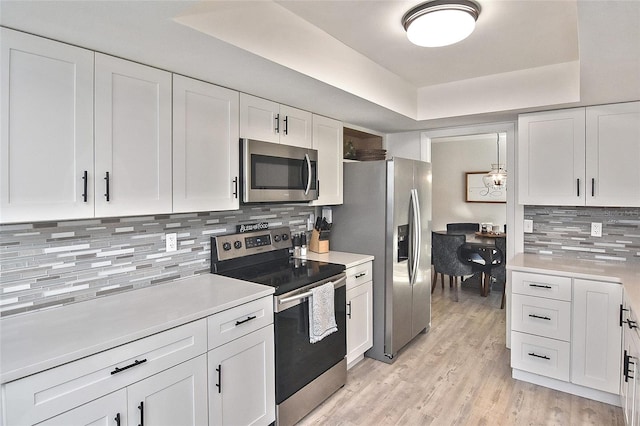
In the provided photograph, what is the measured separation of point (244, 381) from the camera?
6.45 feet

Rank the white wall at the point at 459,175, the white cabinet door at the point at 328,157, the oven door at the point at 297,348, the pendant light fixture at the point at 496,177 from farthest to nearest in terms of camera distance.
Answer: the white wall at the point at 459,175 → the pendant light fixture at the point at 496,177 → the white cabinet door at the point at 328,157 → the oven door at the point at 297,348

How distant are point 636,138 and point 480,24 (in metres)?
1.57

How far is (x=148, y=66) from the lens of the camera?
1895 mm

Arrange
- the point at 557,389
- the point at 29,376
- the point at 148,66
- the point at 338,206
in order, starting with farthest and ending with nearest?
the point at 338,206, the point at 557,389, the point at 148,66, the point at 29,376

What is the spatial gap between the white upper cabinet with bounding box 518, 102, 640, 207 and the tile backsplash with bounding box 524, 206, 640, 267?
30cm

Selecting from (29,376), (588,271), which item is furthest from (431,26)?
(29,376)

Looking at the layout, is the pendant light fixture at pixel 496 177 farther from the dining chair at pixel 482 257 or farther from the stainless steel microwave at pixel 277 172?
the stainless steel microwave at pixel 277 172

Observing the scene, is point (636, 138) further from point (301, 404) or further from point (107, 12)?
point (107, 12)

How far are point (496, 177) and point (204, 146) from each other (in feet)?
16.5

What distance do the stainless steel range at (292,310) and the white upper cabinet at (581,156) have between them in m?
1.82

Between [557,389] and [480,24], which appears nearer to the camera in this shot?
[480,24]

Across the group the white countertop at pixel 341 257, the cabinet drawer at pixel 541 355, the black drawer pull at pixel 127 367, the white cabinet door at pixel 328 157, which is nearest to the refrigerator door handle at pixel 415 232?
the white countertop at pixel 341 257

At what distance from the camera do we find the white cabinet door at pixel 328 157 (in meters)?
3.07

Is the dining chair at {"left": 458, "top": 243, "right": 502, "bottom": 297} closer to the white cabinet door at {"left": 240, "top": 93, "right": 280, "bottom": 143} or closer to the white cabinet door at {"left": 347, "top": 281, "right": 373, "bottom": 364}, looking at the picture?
the white cabinet door at {"left": 347, "top": 281, "right": 373, "bottom": 364}
